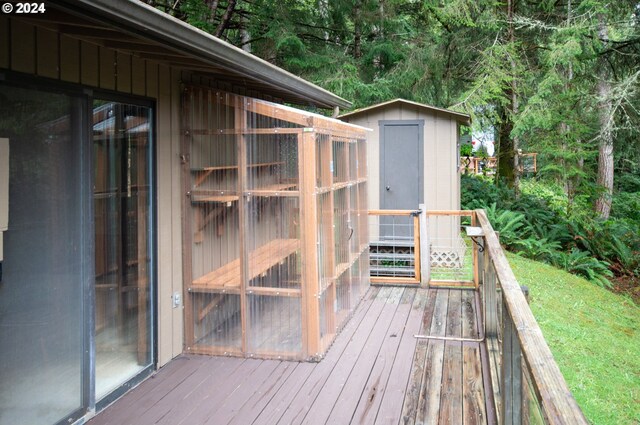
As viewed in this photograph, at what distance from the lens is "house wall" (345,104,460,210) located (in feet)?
27.3

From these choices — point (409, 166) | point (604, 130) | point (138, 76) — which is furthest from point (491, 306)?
point (604, 130)

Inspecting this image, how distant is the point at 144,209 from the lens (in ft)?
13.4

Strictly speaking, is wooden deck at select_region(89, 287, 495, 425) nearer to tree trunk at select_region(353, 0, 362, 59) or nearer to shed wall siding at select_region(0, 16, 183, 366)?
shed wall siding at select_region(0, 16, 183, 366)

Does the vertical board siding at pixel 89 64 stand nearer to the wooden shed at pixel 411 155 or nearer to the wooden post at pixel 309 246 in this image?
the wooden post at pixel 309 246

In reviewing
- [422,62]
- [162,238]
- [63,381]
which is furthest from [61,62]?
[422,62]

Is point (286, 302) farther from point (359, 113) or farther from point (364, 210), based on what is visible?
point (359, 113)

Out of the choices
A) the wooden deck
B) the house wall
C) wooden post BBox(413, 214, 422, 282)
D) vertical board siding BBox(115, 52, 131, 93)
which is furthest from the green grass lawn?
vertical board siding BBox(115, 52, 131, 93)

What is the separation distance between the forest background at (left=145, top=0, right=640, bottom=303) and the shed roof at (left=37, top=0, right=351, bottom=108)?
6.38 metres

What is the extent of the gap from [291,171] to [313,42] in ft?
29.6

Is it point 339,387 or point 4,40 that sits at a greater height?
point 4,40

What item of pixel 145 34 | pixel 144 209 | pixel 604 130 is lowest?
pixel 144 209

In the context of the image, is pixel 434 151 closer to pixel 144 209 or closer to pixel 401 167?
pixel 401 167

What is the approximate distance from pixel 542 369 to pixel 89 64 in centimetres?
306

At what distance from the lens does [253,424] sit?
3.48 metres
